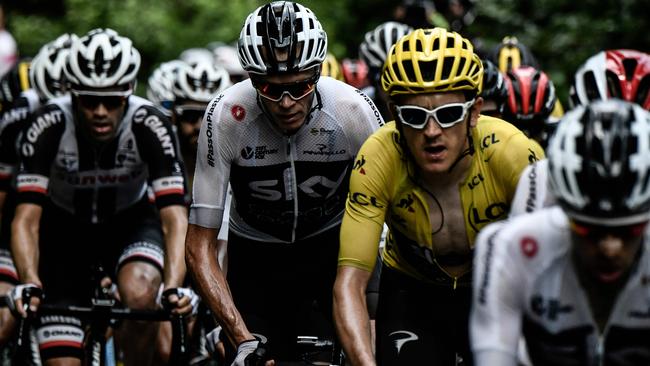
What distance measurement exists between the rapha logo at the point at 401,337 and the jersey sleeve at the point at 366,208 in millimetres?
397

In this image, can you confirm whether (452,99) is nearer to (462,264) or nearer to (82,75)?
(462,264)

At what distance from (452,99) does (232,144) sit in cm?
149

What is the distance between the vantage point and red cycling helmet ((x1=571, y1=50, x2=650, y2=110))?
588 cm

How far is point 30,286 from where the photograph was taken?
23.1 feet

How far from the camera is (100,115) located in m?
7.92

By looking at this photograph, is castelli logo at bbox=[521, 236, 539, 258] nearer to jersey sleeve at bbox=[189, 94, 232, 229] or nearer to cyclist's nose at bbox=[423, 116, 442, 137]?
cyclist's nose at bbox=[423, 116, 442, 137]

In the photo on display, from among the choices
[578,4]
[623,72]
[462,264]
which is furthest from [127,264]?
[578,4]

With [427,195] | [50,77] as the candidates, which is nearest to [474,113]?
[427,195]

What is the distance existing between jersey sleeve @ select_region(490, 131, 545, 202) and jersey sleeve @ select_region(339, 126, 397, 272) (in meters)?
0.46

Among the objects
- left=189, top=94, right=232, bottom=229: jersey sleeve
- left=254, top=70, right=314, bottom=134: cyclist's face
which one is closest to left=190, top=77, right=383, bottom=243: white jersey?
left=189, top=94, right=232, bottom=229: jersey sleeve

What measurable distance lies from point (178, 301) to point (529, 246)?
3301 millimetres

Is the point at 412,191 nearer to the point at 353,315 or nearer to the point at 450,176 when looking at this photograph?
the point at 450,176

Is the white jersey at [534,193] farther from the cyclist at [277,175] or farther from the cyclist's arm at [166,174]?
the cyclist's arm at [166,174]

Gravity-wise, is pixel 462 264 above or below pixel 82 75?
below
